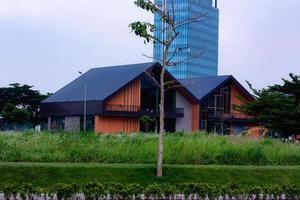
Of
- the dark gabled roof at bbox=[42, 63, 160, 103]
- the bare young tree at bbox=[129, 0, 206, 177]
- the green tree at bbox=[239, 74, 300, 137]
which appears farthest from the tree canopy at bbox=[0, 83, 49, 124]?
the bare young tree at bbox=[129, 0, 206, 177]

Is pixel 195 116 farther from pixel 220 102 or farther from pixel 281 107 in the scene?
pixel 281 107

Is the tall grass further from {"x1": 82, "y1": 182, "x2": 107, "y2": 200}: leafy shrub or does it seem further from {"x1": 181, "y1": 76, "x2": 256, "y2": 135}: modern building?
{"x1": 181, "y1": 76, "x2": 256, "y2": 135}: modern building

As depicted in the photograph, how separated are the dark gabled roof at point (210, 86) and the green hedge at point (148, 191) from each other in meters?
36.5

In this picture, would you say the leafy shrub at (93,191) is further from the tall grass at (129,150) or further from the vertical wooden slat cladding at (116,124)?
the vertical wooden slat cladding at (116,124)

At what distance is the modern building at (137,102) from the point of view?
43.5 metres

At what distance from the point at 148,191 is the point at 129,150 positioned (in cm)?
597

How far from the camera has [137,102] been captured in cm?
4572

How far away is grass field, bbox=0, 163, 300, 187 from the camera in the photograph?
546 inches

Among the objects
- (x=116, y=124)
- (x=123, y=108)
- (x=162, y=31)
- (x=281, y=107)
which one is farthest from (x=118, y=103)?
(x=162, y=31)

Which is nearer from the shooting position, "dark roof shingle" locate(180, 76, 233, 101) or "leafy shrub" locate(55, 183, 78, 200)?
"leafy shrub" locate(55, 183, 78, 200)

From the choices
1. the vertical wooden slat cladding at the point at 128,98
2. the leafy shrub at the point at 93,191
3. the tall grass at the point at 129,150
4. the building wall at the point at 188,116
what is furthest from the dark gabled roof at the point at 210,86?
the leafy shrub at the point at 93,191

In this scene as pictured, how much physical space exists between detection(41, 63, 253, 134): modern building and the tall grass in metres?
21.7

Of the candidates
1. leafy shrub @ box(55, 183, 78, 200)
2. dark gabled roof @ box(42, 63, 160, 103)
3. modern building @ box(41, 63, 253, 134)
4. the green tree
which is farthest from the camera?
modern building @ box(41, 63, 253, 134)

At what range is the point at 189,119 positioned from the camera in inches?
1972
